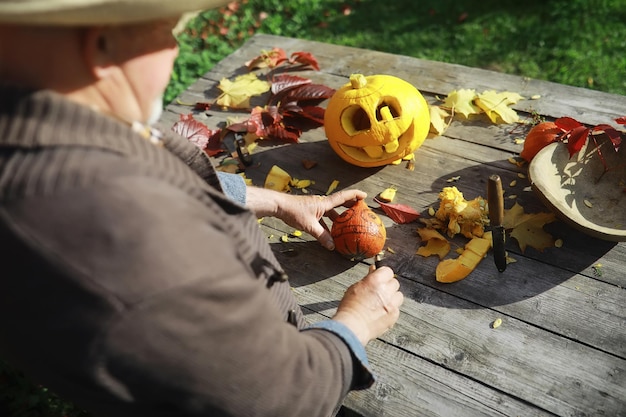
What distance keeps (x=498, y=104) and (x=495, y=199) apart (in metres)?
1.02

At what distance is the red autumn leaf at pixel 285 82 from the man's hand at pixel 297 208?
98 centimetres

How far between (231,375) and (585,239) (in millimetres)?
1532

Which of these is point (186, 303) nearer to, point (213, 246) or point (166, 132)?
point (213, 246)

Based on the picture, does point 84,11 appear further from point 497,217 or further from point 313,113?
point 313,113

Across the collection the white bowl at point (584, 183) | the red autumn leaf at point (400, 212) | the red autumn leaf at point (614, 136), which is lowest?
the red autumn leaf at point (400, 212)

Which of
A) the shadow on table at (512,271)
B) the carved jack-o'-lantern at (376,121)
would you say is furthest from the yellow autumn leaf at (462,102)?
the shadow on table at (512,271)

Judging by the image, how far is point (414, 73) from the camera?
2.94 m

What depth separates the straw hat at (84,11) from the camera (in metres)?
0.78

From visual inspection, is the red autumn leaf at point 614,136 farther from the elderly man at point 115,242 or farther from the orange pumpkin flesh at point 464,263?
the elderly man at point 115,242

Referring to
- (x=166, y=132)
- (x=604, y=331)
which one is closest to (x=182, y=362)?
(x=166, y=132)

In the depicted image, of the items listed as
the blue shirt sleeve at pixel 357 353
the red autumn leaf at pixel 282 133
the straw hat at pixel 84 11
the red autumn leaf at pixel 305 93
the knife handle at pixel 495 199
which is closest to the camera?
the straw hat at pixel 84 11

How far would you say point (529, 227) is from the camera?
2.00 metres

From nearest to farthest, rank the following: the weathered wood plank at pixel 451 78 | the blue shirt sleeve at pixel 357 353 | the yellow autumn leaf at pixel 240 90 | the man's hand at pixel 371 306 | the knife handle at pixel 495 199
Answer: the blue shirt sleeve at pixel 357 353
the man's hand at pixel 371 306
the knife handle at pixel 495 199
the weathered wood plank at pixel 451 78
the yellow autumn leaf at pixel 240 90

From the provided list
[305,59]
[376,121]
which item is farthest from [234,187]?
[305,59]
